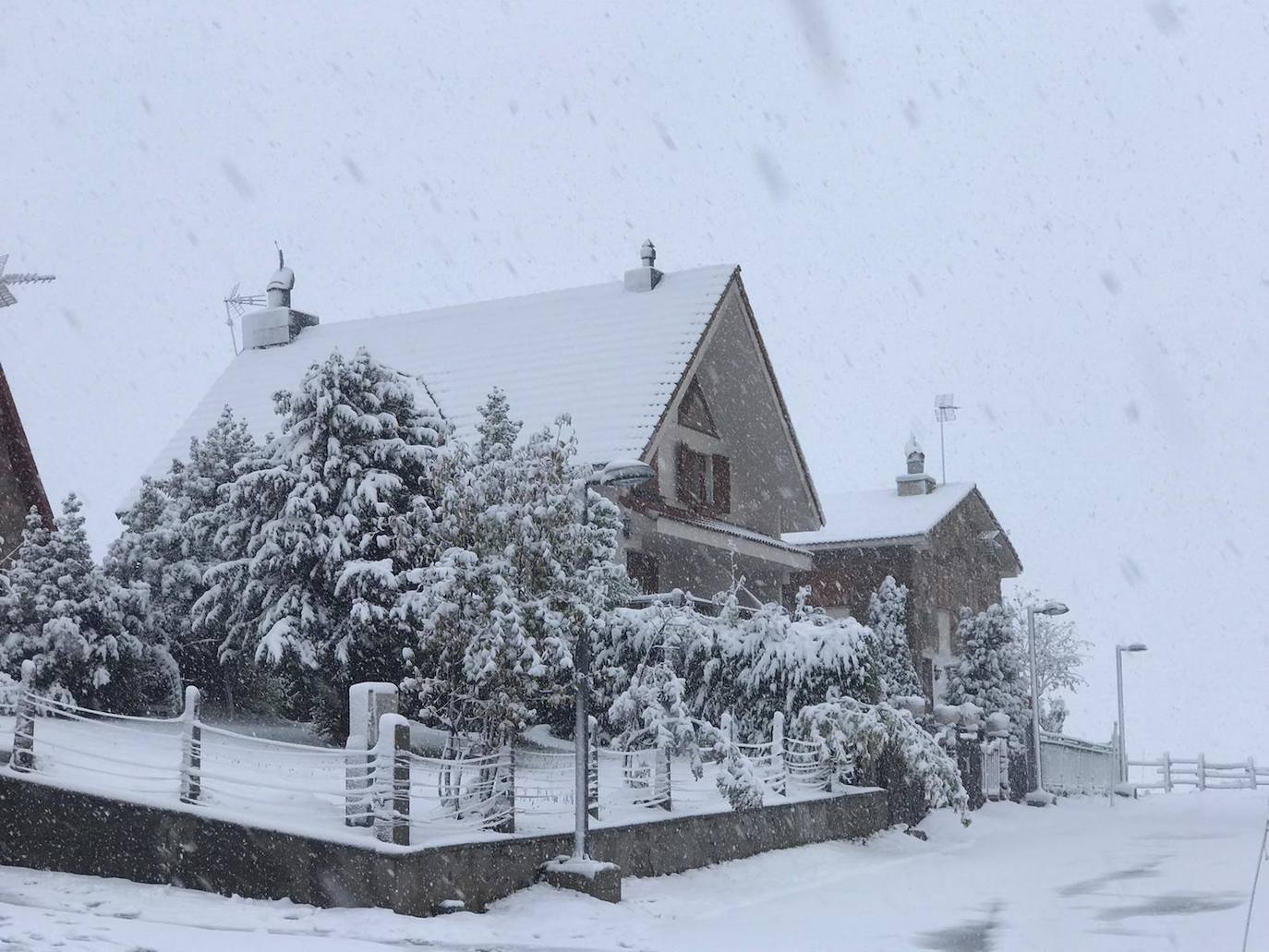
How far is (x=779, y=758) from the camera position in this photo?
73.3 feet

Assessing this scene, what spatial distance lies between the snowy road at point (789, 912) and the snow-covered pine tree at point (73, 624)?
24.4ft

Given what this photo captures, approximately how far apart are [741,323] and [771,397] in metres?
2.26

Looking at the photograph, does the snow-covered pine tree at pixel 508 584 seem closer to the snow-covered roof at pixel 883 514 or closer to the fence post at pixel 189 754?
the fence post at pixel 189 754

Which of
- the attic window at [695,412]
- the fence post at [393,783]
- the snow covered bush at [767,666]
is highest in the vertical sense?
the attic window at [695,412]

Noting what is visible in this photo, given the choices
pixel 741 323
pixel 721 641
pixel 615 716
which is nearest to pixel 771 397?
pixel 741 323

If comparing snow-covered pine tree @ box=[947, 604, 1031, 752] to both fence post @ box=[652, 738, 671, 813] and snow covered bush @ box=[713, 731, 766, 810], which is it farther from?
fence post @ box=[652, 738, 671, 813]

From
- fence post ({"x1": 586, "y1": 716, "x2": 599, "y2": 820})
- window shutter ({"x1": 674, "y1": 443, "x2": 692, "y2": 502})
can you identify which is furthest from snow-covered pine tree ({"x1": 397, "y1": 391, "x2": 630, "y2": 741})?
window shutter ({"x1": 674, "y1": 443, "x2": 692, "y2": 502})

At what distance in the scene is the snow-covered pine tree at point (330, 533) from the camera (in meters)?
21.0

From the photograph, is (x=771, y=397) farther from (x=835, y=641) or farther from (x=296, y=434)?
(x=296, y=434)

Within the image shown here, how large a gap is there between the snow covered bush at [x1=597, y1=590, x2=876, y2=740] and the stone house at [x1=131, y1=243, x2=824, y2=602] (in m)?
4.84

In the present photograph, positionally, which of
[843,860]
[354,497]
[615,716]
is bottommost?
[843,860]

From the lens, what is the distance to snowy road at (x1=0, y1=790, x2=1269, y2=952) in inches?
469

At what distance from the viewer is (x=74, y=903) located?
12.4 metres

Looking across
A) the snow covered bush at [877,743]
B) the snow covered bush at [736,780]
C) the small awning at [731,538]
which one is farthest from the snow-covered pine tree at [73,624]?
the small awning at [731,538]
